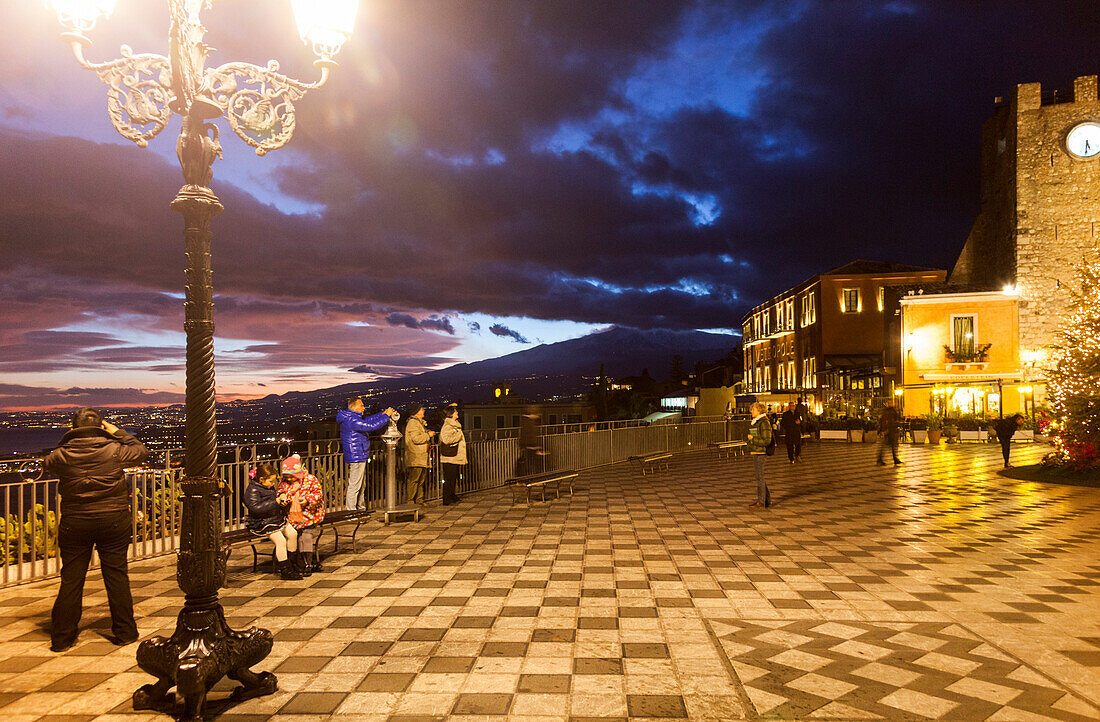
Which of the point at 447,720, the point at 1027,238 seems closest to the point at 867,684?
the point at 447,720

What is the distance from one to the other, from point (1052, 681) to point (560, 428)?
46.3 feet

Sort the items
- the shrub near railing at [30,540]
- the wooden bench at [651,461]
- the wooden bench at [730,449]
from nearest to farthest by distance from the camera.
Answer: the shrub near railing at [30,540], the wooden bench at [651,461], the wooden bench at [730,449]

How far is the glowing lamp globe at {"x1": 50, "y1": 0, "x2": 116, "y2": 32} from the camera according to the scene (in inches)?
180

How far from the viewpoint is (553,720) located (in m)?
3.76

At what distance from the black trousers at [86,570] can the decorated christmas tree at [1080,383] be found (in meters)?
20.0

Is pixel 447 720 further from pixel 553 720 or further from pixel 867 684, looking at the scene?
pixel 867 684

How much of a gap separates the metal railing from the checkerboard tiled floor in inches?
18.5

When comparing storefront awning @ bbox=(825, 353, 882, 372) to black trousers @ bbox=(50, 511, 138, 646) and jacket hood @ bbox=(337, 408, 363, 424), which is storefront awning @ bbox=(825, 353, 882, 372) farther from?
black trousers @ bbox=(50, 511, 138, 646)

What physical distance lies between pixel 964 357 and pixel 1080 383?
1797 centimetres

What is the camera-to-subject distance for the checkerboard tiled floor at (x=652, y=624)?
13.2 feet

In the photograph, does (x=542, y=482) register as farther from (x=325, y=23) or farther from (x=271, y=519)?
(x=325, y=23)

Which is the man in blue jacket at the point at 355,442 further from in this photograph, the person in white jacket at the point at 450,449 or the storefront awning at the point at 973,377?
the storefront awning at the point at 973,377

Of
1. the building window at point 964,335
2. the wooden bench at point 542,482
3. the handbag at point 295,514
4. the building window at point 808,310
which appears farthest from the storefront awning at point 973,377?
the handbag at point 295,514

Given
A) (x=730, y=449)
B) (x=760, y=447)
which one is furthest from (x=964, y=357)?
(x=760, y=447)
